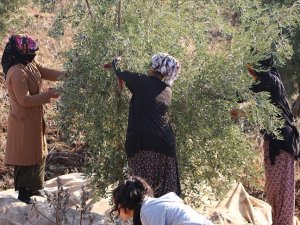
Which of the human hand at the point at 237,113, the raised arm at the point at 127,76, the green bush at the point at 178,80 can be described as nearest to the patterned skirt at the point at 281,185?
the green bush at the point at 178,80

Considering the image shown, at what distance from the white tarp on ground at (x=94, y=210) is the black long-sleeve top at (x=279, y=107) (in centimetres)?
53

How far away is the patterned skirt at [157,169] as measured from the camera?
4.74m

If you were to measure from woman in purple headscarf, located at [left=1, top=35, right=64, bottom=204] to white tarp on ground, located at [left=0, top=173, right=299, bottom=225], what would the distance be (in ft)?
0.55

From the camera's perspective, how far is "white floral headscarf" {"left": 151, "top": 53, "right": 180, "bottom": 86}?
451cm

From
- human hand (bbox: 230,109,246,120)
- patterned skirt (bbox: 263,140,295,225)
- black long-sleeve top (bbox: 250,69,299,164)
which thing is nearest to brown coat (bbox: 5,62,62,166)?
human hand (bbox: 230,109,246,120)

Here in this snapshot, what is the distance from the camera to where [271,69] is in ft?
17.8

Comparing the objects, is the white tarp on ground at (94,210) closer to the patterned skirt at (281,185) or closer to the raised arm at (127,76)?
the patterned skirt at (281,185)

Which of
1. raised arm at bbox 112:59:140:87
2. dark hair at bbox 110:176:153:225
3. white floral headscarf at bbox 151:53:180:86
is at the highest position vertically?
white floral headscarf at bbox 151:53:180:86

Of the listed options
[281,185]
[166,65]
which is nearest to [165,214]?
[166,65]

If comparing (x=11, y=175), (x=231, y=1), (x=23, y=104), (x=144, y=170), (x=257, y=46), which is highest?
(x=231, y=1)

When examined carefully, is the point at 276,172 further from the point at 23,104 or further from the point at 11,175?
the point at 11,175

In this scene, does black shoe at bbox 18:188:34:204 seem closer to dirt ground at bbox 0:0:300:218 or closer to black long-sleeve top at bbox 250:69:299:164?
dirt ground at bbox 0:0:300:218

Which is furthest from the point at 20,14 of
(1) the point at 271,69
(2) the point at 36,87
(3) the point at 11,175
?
(1) the point at 271,69

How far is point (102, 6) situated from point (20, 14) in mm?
4713
